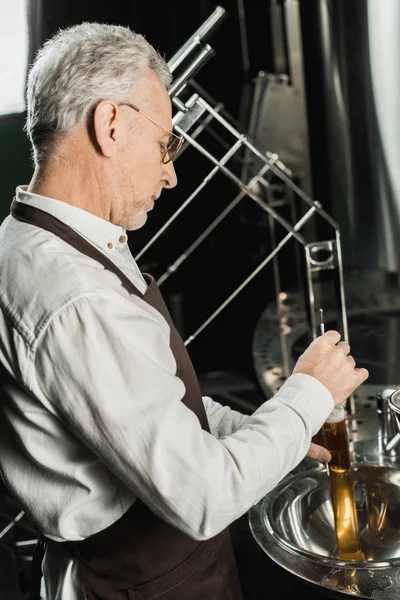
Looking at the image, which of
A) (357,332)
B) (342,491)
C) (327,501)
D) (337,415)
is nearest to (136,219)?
(337,415)

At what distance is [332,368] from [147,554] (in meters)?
0.40

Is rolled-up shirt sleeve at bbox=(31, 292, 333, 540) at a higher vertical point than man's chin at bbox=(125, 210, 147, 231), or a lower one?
lower

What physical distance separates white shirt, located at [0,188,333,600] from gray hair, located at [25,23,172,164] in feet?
0.37

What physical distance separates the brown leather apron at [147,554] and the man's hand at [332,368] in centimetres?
20

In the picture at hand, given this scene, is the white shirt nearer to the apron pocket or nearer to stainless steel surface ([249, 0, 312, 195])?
the apron pocket

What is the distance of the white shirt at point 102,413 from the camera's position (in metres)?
0.93

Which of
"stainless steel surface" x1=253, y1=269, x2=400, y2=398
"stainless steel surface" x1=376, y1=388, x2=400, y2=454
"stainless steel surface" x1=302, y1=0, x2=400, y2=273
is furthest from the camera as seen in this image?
"stainless steel surface" x1=302, y1=0, x2=400, y2=273

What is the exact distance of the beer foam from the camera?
48.7 inches

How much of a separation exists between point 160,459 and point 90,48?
1.86 feet

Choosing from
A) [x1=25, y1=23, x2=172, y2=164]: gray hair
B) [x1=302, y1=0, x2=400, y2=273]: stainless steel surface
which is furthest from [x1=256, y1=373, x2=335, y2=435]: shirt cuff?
[x1=302, y1=0, x2=400, y2=273]: stainless steel surface

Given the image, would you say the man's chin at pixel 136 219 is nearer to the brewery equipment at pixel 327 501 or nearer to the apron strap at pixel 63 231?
the apron strap at pixel 63 231

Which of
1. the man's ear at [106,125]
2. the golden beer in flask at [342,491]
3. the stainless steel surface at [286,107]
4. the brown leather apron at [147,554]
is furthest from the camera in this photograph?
the stainless steel surface at [286,107]

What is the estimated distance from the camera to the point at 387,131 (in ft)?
7.52

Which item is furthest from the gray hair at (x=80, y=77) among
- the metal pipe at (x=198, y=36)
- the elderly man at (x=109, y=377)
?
the metal pipe at (x=198, y=36)
